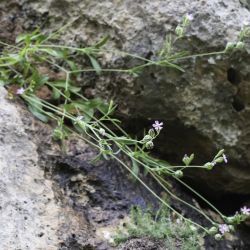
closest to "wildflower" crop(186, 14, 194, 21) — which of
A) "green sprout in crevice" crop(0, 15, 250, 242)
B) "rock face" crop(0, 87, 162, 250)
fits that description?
"green sprout in crevice" crop(0, 15, 250, 242)

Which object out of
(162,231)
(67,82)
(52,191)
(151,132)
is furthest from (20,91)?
(162,231)

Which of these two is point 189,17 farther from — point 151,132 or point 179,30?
point 151,132

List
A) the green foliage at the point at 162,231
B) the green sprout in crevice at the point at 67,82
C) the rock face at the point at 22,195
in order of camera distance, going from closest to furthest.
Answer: the rock face at the point at 22,195 → the green foliage at the point at 162,231 → the green sprout in crevice at the point at 67,82

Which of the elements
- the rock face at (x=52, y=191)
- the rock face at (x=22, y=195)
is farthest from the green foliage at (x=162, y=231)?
the rock face at (x=22, y=195)

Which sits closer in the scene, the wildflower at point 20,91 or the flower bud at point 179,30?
the flower bud at point 179,30

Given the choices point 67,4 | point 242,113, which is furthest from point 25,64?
point 242,113

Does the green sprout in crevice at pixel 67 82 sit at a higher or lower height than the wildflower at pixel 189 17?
lower

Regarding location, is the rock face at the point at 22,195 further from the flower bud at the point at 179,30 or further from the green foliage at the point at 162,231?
the flower bud at the point at 179,30
